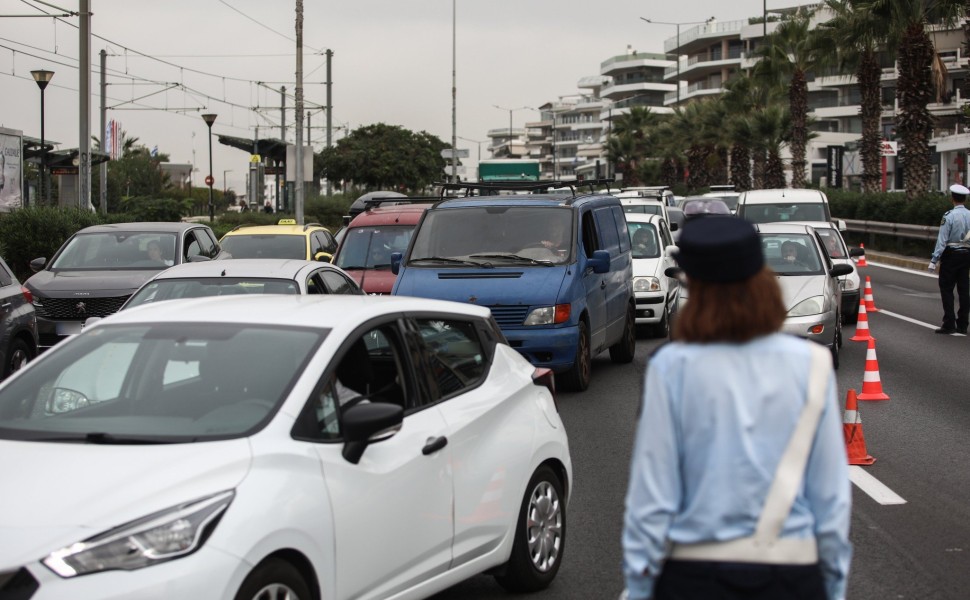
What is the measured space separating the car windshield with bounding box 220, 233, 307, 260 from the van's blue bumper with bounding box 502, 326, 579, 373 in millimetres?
6467

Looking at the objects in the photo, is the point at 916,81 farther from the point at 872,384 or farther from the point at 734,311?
the point at 734,311

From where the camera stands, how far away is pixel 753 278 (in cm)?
315

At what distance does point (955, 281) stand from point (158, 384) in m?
14.8

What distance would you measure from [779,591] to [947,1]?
35.6 metres

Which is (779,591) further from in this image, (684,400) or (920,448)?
(920,448)

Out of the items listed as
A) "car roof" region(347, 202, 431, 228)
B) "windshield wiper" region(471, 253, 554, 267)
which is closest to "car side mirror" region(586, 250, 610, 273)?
"windshield wiper" region(471, 253, 554, 267)

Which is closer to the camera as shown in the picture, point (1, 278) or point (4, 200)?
point (1, 278)

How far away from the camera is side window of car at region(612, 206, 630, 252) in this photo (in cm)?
1557

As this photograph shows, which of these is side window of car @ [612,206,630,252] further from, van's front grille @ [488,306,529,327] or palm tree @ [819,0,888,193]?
palm tree @ [819,0,888,193]

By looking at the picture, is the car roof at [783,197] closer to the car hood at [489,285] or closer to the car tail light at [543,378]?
the car hood at [489,285]

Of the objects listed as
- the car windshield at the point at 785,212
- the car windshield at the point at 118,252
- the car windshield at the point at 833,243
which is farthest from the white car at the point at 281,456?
the car windshield at the point at 785,212

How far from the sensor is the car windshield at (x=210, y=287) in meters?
11.0

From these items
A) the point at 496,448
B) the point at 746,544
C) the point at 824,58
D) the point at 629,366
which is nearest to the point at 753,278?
the point at 746,544

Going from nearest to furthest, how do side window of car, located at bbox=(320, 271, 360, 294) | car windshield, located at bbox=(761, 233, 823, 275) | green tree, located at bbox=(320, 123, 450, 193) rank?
side window of car, located at bbox=(320, 271, 360, 294) < car windshield, located at bbox=(761, 233, 823, 275) < green tree, located at bbox=(320, 123, 450, 193)
